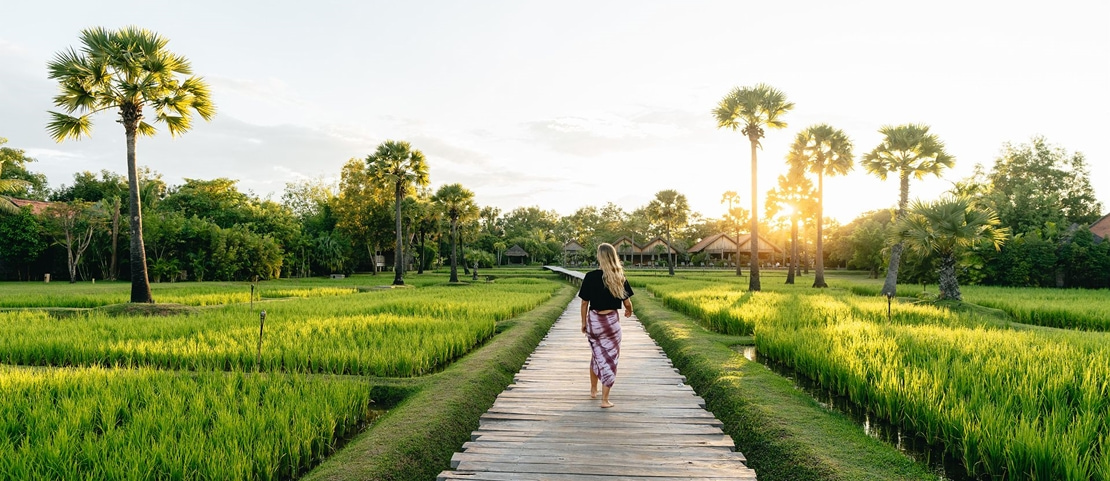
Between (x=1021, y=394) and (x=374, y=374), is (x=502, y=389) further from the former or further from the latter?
(x=1021, y=394)

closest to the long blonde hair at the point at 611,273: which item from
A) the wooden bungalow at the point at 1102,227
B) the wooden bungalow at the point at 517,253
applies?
the wooden bungalow at the point at 1102,227

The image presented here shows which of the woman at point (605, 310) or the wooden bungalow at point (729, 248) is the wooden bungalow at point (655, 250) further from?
the woman at point (605, 310)

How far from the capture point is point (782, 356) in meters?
8.38

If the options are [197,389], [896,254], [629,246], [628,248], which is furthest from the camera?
[629,246]

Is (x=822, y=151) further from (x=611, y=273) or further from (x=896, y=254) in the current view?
(x=611, y=273)

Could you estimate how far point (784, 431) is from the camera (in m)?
4.76

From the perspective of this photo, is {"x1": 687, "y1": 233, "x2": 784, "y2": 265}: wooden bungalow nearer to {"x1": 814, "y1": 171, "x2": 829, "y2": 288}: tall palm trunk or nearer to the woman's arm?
{"x1": 814, "y1": 171, "x2": 829, "y2": 288}: tall palm trunk

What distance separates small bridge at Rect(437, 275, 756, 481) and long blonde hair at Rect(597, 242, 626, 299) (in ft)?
4.54

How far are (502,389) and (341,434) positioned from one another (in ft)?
7.76

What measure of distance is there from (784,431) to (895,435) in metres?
1.36

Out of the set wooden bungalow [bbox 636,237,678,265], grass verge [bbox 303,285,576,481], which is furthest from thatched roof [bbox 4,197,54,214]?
wooden bungalow [bbox 636,237,678,265]

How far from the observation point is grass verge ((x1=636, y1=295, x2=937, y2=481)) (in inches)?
158

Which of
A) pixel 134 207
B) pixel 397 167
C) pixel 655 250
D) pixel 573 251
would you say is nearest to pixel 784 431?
pixel 134 207

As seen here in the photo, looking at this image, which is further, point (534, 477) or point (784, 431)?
point (784, 431)
